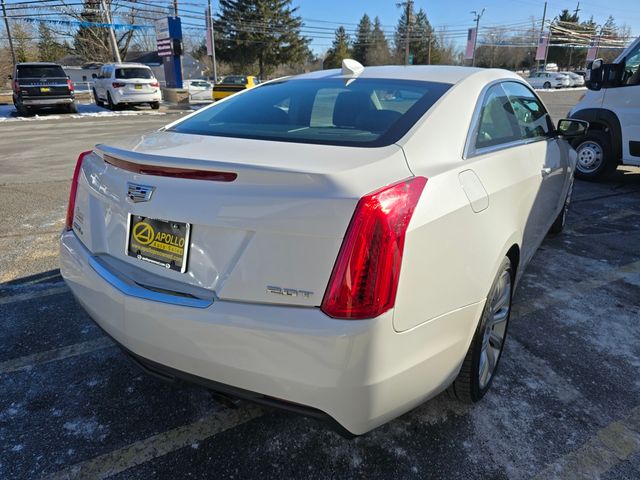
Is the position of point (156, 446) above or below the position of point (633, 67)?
below

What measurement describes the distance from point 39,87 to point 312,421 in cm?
2026

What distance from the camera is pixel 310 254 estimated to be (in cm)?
152

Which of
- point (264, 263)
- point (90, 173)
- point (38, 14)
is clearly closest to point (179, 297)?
point (264, 263)

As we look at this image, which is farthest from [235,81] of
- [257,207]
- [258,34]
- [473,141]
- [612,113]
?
[258,34]

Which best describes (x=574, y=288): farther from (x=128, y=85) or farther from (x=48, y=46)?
(x=48, y=46)

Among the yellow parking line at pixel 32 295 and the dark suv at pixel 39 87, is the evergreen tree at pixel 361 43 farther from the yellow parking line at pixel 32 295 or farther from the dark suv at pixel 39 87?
the yellow parking line at pixel 32 295

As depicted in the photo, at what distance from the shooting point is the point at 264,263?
5.14ft

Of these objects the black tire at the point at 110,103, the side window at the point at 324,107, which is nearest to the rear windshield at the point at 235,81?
the black tire at the point at 110,103

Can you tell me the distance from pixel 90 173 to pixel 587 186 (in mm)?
7374

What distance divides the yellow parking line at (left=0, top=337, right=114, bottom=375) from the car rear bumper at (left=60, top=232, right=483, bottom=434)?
112cm

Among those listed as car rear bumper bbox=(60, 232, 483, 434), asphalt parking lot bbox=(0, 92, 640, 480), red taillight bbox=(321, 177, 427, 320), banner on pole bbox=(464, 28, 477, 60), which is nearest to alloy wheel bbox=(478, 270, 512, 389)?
asphalt parking lot bbox=(0, 92, 640, 480)

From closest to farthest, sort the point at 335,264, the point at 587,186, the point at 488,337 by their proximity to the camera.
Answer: the point at 335,264 < the point at 488,337 < the point at 587,186

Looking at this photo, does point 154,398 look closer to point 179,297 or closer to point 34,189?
point 179,297

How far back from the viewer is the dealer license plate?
1.71 m
